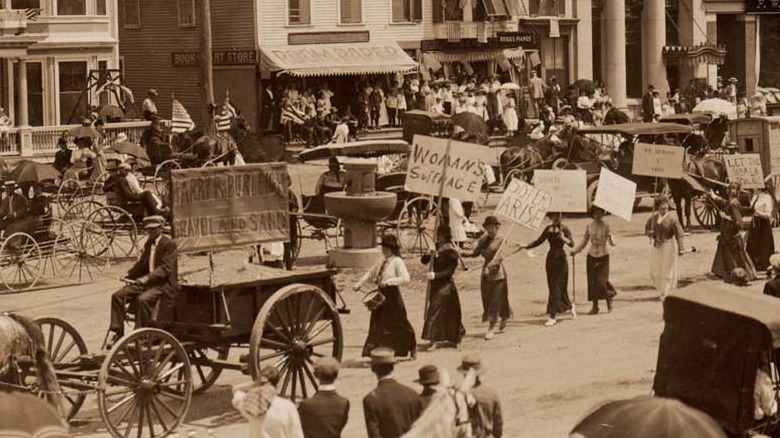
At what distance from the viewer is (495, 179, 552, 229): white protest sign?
26.1 m

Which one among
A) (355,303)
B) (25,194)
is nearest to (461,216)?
(355,303)

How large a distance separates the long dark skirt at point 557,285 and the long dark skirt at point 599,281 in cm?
51

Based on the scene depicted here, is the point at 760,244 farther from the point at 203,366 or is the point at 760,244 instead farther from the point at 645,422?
the point at 645,422

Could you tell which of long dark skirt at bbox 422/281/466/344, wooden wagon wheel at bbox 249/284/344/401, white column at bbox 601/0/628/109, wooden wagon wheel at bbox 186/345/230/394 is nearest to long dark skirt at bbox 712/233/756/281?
long dark skirt at bbox 422/281/466/344

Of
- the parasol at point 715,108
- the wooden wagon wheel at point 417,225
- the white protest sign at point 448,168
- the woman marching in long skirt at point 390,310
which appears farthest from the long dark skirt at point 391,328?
the parasol at point 715,108

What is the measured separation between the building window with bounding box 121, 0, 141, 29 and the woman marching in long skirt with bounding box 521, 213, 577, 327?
33.7 metres

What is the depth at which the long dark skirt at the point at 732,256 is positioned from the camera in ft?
94.4

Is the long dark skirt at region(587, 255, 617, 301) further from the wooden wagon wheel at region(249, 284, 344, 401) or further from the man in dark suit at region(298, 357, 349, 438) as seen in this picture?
the man in dark suit at region(298, 357, 349, 438)

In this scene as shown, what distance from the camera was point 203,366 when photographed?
817 inches

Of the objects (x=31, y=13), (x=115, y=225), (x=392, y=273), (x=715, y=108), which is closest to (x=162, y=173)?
(x=115, y=225)

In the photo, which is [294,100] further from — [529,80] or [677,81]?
[677,81]

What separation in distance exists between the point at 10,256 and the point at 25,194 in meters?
1.48

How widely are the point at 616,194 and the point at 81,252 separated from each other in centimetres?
880

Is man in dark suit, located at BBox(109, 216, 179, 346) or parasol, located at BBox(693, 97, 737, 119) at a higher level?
parasol, located at BBox(693, 97, 737, 119)
